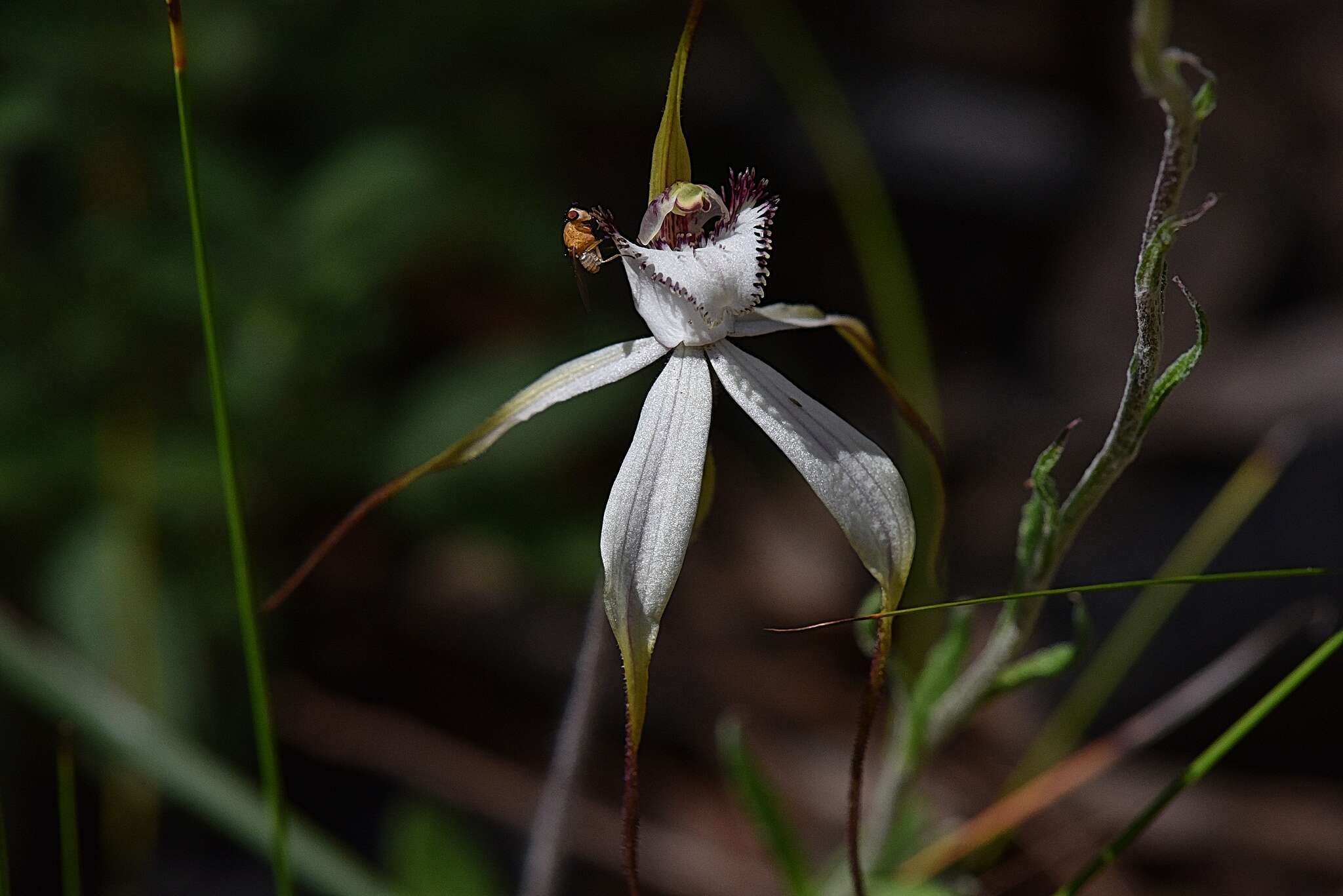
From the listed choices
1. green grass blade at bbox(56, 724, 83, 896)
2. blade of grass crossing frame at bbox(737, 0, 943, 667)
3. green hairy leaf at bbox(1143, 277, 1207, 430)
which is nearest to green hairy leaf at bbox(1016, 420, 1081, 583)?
green hairy leaf at bbox(1143, 277, 1207, 430)

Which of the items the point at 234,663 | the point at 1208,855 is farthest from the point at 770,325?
the point at 1208,855

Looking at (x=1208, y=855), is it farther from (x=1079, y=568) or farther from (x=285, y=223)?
(x=285, y=223)

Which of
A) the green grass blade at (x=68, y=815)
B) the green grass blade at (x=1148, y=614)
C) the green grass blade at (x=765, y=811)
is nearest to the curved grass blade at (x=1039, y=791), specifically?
the green grass blade at (x=765, y=811)

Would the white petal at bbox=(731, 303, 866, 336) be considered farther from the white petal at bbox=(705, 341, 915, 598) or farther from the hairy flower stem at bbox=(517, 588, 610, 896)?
the hairy flower stem at bbox=(517, 588, 610, 896)

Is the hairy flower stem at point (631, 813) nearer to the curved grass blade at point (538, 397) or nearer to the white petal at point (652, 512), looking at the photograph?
the white petal at point (652, 512)

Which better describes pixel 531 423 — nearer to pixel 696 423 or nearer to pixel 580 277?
pixel 580 277

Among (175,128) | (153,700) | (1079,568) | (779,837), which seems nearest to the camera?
(779,837)
